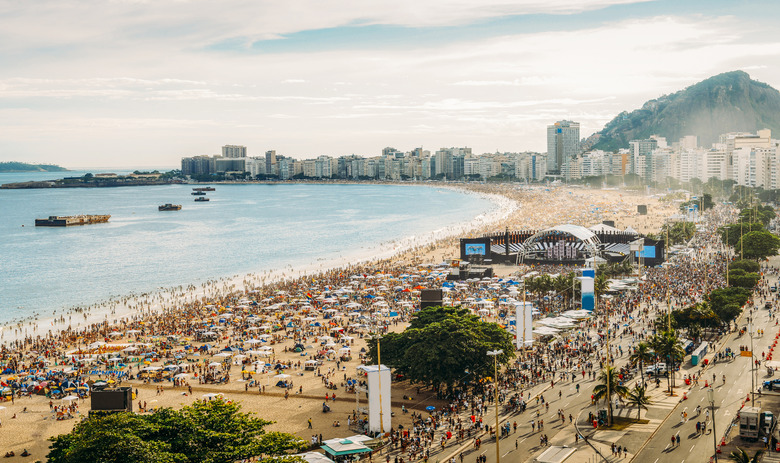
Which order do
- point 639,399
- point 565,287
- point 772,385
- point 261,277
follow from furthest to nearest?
point 261,277, point 565,287, point 772,385, point 639,399

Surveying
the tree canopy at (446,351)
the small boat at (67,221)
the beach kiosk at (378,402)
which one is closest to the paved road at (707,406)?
the tree canopy at (446,351)

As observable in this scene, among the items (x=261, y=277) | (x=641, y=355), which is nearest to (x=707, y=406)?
(x=641, y=355)

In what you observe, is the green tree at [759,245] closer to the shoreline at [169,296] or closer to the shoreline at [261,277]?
the shoreline at [261,277]

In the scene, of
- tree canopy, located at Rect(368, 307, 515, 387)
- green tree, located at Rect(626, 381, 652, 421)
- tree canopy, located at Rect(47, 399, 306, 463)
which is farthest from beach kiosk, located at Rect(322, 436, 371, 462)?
green tree, located at Rect(626, 381, 652, 421)

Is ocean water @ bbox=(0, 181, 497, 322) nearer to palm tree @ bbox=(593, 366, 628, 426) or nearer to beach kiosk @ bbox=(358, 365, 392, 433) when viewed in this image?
beach kiosk @ bbox=(358, 365, 392, 433)

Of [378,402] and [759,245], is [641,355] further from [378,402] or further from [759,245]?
[759,245]

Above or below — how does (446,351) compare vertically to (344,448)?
above

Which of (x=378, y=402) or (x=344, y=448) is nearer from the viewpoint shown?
(x=344, y=448)

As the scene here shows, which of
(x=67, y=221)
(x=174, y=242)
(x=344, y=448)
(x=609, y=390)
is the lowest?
(x=174, y=242)
